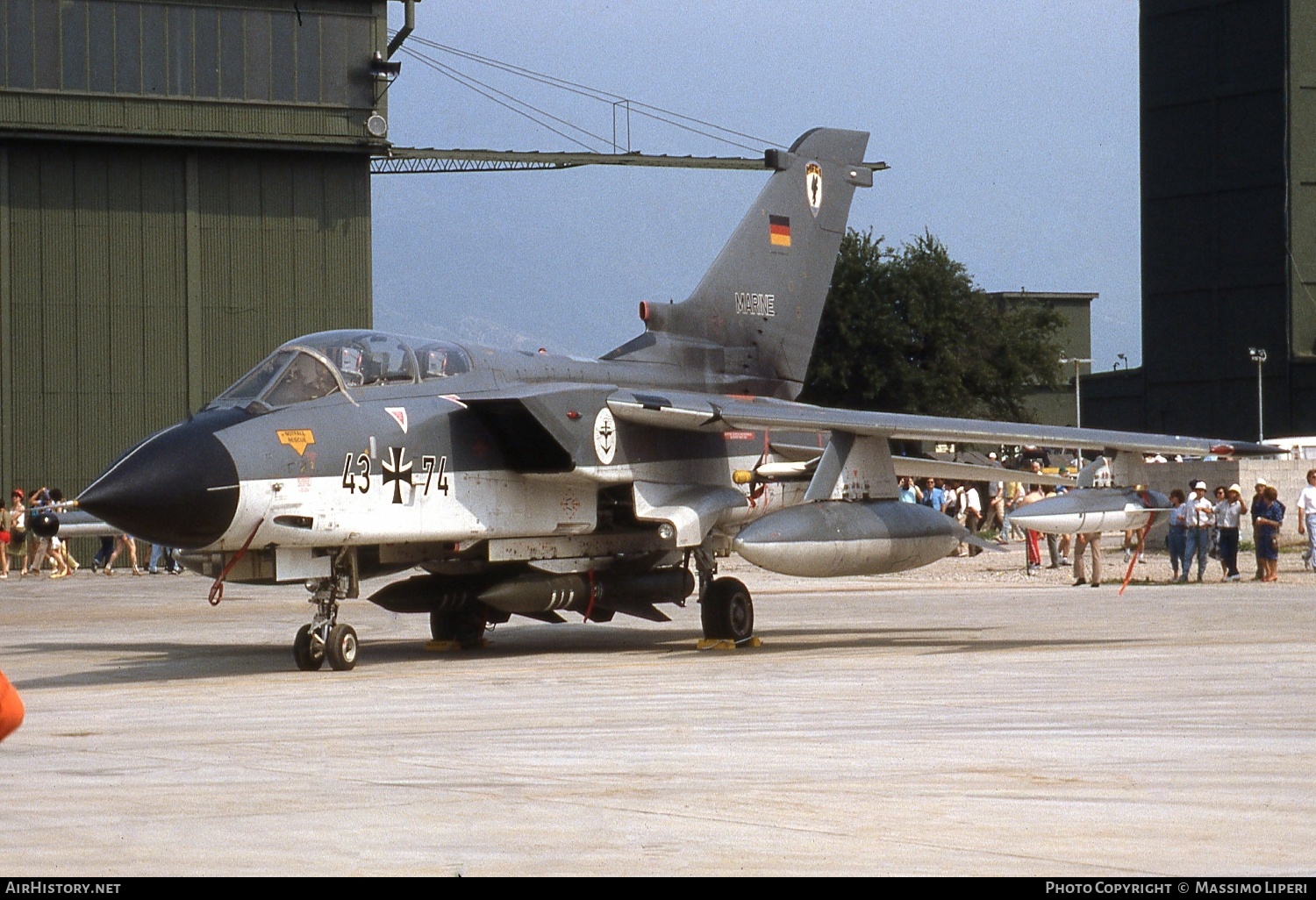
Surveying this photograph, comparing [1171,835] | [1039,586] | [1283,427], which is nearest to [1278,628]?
[1039,586]

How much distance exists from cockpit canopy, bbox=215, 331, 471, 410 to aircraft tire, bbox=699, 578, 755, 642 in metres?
2.99

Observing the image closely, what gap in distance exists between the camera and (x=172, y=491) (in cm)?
1115

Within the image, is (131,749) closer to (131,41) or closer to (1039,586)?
(1039,586)

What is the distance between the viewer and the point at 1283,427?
62.3 metres

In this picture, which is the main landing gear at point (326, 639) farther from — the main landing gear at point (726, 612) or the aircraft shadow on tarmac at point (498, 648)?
the main landing gear at point (726, 612)

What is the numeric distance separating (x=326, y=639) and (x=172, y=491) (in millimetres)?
2110

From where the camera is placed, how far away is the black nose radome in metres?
11.1

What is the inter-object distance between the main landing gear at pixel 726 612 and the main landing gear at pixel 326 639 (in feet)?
11.0

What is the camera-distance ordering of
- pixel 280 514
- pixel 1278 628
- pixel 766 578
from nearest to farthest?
pixel 280 514
pixel 1278 628
pixel 766 578

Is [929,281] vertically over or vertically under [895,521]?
over

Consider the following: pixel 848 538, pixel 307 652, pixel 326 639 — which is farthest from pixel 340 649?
pixel 848 538

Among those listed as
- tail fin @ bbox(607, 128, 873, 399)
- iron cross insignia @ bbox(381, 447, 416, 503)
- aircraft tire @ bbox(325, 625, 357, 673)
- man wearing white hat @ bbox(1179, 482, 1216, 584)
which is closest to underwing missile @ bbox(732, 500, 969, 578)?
iron cross insignia @ bbox(381, 447, 416, 503)

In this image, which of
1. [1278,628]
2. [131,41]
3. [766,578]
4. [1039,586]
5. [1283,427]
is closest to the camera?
[1278,628]

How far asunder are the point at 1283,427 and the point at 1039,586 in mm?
41916
